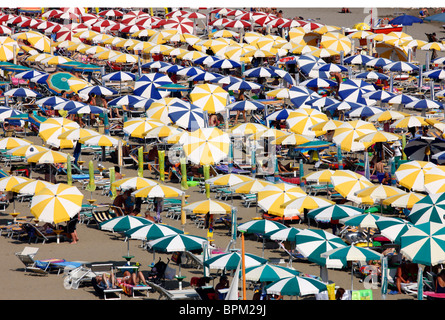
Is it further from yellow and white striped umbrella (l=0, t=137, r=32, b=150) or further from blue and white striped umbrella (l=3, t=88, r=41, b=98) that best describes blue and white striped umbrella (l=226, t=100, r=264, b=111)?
yellow and white striped umbrella (l=0, t=137, r=32, b=150)

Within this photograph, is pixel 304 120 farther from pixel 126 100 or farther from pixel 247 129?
pixel 126 100

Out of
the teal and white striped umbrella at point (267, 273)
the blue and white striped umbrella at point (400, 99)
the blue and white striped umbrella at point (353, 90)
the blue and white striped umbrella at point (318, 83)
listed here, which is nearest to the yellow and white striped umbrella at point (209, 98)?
the blue and white striped umbrella at point (353, 90)

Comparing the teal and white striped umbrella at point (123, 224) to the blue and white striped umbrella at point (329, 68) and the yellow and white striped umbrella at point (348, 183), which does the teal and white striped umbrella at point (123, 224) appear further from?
the blue and white striped umbrella at point (329, 68)

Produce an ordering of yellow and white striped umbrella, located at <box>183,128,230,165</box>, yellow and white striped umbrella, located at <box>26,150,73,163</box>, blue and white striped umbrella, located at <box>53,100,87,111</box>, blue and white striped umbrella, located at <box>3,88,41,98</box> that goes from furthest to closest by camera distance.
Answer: blue and white striped umbrella, located at <box>3,88,41,98</box> → blue and white striped umbrella, located at <box>53,100,87,111</box> → yellow and white striped umbrella, located at <box>183,128,230,165</box> → yellow and white striped umbrella, located at <box>26,150,73,163</box>

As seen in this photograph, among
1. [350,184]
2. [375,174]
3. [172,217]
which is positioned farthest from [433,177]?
[172,217]

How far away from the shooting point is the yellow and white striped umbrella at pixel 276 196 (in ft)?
63.8

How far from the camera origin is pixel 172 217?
2152cm

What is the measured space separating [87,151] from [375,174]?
29.1 ft

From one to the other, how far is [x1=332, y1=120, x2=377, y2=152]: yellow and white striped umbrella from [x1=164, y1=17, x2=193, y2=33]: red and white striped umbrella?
1917cm

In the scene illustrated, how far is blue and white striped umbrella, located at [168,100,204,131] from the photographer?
86.3 feet

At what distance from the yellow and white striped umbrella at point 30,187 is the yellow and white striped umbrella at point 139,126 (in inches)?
223

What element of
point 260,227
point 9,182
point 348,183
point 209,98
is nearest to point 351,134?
point 348,183

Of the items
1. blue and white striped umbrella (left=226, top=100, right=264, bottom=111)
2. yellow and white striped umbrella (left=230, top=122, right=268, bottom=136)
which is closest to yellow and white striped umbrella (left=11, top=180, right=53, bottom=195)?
yellow and white striped umbrella (left=230, top=122, right=268, bottom=136)

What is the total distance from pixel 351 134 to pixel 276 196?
20.2 feet
